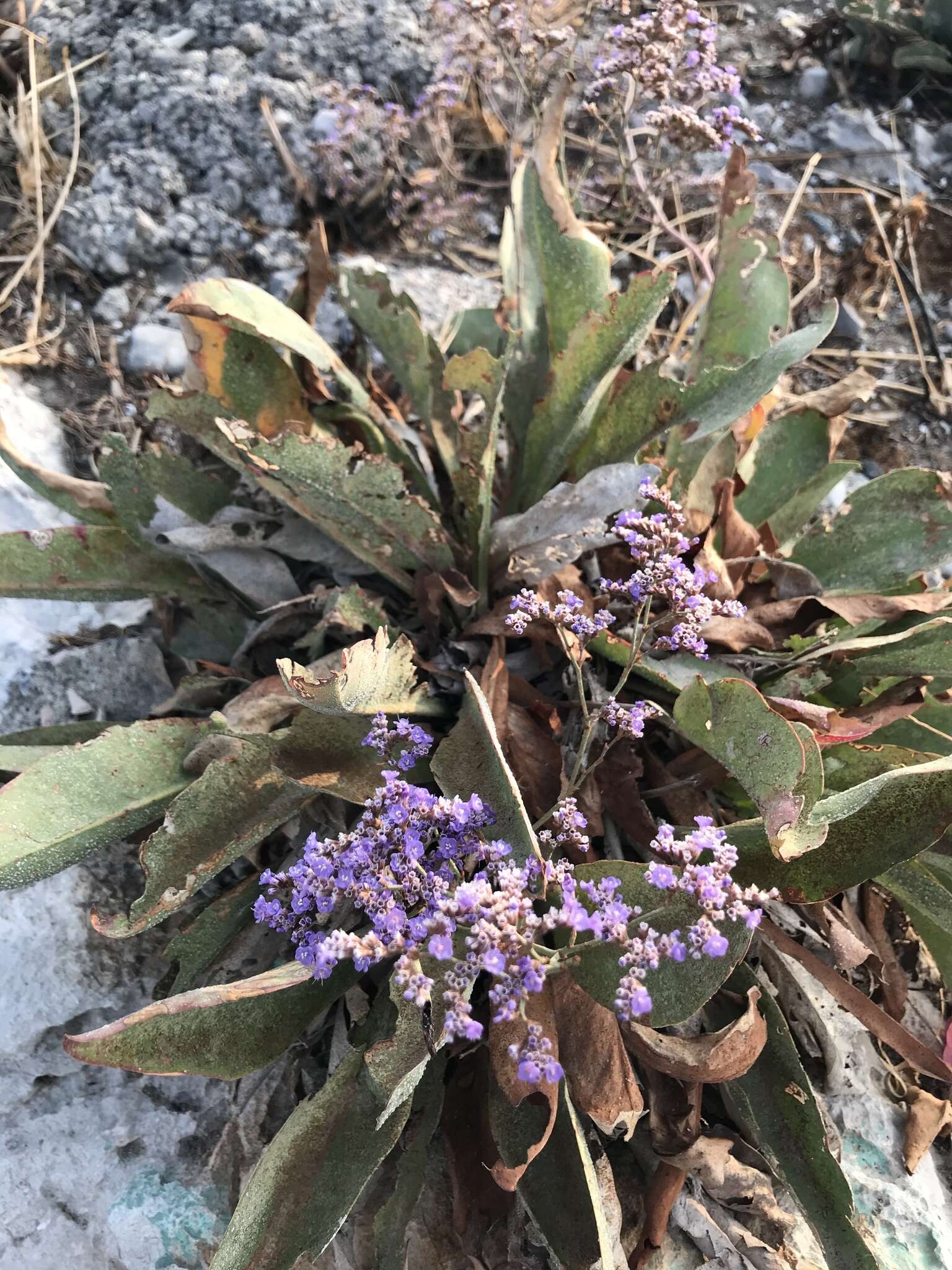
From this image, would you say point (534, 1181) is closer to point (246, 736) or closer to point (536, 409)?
point (246, 736)

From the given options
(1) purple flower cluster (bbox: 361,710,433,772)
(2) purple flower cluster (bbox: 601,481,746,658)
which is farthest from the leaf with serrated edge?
(2) purple flower cluster (bbox: 601,481,746,658)

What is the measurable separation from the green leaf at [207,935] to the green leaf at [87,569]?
2.02 feet

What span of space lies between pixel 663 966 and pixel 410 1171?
490 millimetres

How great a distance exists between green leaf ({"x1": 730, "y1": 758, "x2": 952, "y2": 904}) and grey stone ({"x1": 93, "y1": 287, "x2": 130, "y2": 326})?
196 cm

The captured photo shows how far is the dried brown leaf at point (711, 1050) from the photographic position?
1.19 metres

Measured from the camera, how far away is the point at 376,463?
1.52 m

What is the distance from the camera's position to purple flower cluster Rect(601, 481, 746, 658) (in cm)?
119

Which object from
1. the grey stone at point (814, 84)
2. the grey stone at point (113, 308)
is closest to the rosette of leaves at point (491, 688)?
the grey stone at point (113, 308)

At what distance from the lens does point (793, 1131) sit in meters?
1.31

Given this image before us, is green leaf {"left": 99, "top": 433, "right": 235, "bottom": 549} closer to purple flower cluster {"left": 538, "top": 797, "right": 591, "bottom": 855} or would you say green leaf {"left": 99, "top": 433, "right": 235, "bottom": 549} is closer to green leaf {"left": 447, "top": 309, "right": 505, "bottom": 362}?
green leaf {"left": 447, "top": 309, "right": 505, "bottom": 362}

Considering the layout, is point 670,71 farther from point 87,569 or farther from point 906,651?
point 87,569

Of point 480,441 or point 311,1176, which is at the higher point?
point 480,441

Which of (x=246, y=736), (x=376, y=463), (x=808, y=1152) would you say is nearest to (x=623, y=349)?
(x=376, y=463)

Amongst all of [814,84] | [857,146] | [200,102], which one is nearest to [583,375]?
[200,102]
